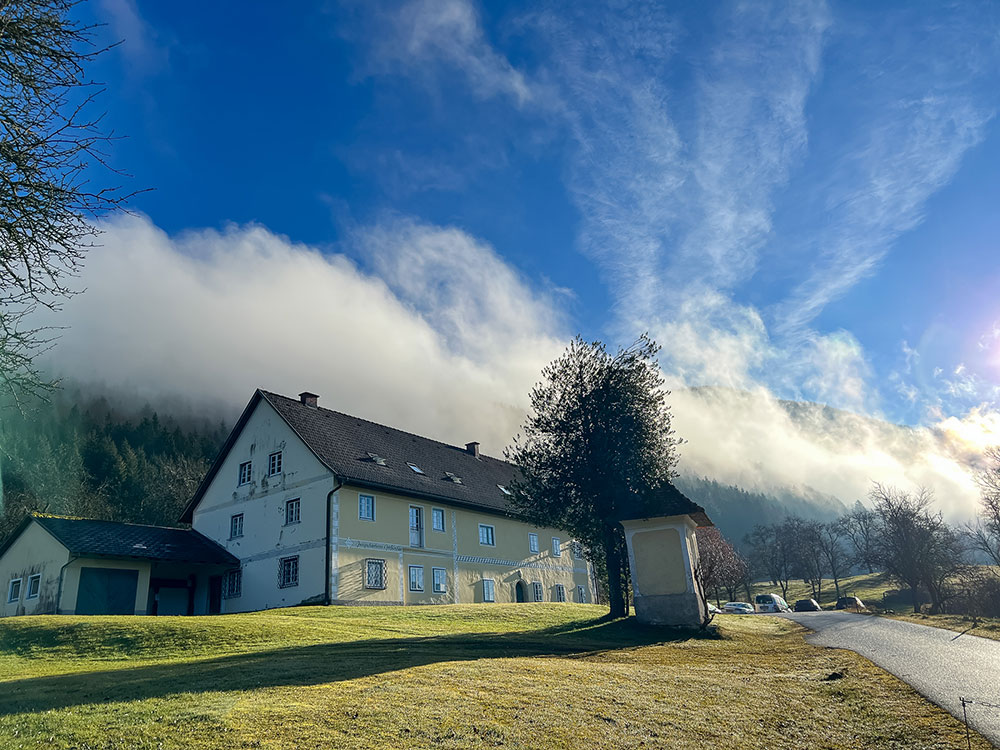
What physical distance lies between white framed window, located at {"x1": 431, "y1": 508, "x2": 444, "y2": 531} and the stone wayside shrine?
14240 mm

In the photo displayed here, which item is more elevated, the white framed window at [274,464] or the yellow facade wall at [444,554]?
the white framed window at [274,464]

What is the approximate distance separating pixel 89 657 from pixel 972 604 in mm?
44836

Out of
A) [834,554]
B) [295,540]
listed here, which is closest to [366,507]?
[295,540]

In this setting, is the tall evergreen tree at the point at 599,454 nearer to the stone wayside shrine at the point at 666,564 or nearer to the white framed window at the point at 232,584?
the stone wayside shrine at the point at 666,564

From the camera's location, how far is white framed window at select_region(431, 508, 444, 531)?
124 ft

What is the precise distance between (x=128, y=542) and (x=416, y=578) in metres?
13.9

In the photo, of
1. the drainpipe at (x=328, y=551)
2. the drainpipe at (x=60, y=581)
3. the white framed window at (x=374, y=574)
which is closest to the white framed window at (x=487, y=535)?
the white framed window at (x=374, y=574)

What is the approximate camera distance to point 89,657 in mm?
17656

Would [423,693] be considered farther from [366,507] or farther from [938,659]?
[366,507]

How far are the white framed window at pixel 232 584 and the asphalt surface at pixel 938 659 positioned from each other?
27178mm

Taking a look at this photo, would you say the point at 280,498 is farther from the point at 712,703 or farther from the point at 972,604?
the point at 972,604

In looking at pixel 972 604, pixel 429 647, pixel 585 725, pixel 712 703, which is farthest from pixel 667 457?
pixel 972 604

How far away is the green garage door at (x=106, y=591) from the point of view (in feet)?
101

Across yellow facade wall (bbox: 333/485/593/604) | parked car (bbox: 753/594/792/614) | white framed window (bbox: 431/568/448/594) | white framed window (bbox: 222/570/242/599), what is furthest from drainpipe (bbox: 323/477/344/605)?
parked car (bbox: 753/594/792/614)
